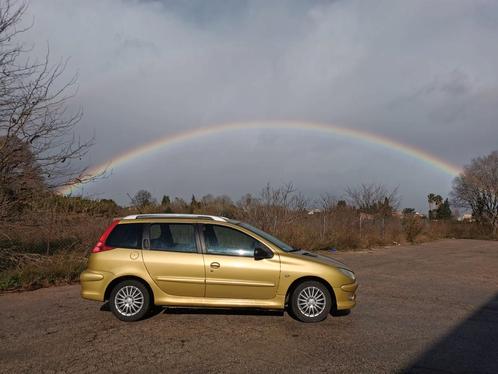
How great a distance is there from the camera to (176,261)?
6738 millimetres

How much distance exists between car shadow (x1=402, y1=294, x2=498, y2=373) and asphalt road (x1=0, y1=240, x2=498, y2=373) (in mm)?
11

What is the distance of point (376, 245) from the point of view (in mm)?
24375

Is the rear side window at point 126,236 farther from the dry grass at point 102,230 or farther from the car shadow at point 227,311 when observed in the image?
the dry grass at point 102,230

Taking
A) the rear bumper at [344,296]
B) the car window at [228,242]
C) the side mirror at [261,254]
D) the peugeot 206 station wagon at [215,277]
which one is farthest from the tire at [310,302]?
the car window at [228,242]

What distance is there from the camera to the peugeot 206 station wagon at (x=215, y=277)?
660cm

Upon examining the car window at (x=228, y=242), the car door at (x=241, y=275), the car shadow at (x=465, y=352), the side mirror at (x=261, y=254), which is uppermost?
the car window at (x=228, y=242)

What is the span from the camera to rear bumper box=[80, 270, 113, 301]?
6.78 metres

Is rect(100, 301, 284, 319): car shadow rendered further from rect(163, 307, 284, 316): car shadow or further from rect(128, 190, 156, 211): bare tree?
rect(128, 190, 156, 211): bare tree

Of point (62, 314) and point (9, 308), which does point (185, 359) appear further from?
point (9, 308)

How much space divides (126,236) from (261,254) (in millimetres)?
2206

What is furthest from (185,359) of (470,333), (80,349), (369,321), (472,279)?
(472,279)

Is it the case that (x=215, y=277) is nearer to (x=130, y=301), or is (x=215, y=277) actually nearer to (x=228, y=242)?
(x=228, y=242)

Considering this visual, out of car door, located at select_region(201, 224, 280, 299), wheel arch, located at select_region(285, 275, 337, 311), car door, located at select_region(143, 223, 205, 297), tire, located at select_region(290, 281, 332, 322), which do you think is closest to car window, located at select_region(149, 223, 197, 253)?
car door, located at select_region(143, 223, 205, 297)

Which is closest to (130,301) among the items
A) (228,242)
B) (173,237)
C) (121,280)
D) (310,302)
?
(121,280)
